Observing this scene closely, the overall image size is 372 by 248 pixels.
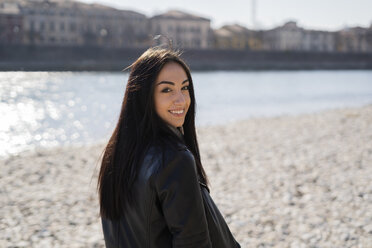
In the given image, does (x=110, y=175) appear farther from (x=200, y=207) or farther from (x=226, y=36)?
(x=226, y=36)

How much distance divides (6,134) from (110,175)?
12.0 m

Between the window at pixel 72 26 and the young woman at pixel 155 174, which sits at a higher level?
the window at pixel 72 26

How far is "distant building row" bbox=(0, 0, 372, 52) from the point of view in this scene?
53906 mm

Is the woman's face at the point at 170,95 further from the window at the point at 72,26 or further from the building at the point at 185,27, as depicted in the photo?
the building at the point at 185,27

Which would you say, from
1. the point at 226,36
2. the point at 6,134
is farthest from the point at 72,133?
the point at 226,36

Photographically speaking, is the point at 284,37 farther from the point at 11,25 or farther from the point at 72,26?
the point at 11,25

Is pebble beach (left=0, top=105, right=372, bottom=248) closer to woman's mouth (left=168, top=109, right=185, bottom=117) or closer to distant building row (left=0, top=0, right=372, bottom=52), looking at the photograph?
woman's mouth (left=168, top=109, right=185, bottom=117)

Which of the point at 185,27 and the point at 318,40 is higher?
the point at 185,27

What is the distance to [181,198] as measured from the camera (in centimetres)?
120

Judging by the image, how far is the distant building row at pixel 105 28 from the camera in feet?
177

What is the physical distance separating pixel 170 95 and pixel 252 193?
12.5ft

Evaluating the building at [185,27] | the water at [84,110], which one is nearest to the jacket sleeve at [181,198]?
the water at [84,110]

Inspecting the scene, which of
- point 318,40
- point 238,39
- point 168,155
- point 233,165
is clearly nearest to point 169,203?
point 168,155

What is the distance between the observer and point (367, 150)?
7.30m
